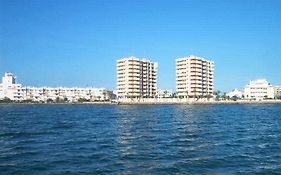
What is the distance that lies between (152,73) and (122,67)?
1734 centimetres

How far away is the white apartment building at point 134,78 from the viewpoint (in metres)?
172

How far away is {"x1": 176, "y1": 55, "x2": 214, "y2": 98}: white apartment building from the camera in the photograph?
17162cm

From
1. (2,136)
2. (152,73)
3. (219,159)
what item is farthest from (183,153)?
(152,73)

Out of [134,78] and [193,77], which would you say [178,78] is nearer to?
[193,77]

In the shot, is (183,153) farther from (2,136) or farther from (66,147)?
(2,136)

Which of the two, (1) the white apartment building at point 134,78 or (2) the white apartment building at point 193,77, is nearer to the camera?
(1) the white apartment building at point 134,78

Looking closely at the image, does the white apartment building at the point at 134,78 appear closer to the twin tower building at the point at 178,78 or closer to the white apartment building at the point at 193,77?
the twin tower building at the point at 178,78

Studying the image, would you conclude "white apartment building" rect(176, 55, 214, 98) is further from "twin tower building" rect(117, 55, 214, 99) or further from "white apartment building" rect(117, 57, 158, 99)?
"white apartment building" rect(117, 57, 158, 99)

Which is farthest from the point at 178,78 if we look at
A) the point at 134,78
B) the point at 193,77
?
the point at 134,78

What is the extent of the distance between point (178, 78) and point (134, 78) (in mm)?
20351

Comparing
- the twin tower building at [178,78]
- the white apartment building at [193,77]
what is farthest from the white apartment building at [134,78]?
the white apartment building at [193,77]

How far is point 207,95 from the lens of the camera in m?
178

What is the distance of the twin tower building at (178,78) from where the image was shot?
17162 centimetres

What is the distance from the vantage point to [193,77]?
563 feet
